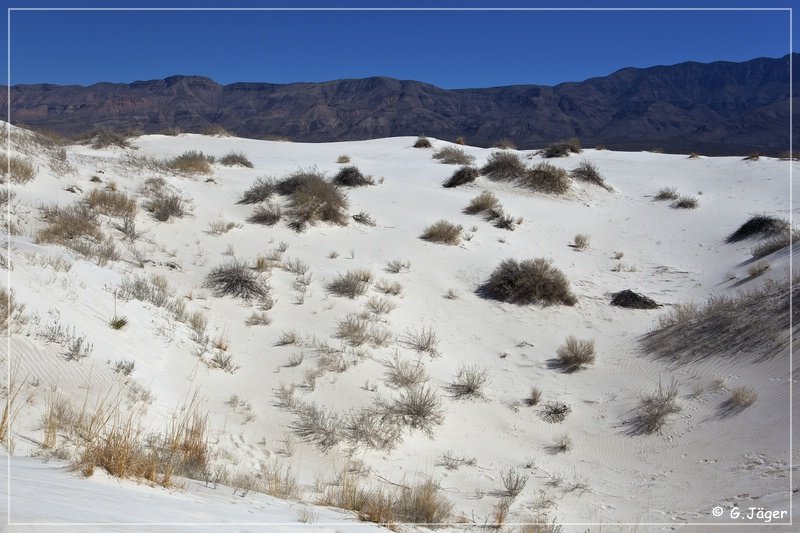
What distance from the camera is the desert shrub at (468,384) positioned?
713cm

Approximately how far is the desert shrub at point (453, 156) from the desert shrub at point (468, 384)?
45.4 feet

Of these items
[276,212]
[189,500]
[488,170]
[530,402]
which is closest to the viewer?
[189,500]

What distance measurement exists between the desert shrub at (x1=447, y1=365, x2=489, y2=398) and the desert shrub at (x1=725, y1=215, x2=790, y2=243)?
8.55m

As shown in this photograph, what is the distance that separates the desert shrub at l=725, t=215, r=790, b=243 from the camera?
12555 millimetres

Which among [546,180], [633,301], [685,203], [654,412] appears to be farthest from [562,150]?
[654,412]

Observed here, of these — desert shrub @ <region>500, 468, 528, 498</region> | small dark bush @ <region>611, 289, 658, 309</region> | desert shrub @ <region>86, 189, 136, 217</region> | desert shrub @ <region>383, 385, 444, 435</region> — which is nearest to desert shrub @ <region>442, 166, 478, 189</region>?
small dark bush @ <region>611, 289, 658, 309</region>

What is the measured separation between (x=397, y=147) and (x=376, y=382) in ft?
62.0

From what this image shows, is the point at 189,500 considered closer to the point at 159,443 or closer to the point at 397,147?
the point at 159,443

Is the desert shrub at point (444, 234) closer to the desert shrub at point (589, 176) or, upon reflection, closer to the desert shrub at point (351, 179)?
the desert shrub at point (351, 179)

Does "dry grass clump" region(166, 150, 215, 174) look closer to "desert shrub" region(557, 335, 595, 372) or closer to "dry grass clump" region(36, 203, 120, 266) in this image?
"dry grass clump" region(36, 203, 120, 266)

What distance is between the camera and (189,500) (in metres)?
3.36

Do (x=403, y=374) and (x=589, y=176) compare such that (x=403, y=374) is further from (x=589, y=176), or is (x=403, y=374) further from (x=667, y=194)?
(x=589, y=176)

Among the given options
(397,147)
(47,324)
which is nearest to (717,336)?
(47,324)

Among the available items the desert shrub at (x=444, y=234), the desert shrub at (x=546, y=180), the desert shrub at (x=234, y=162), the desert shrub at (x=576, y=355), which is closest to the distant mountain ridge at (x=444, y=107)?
the desert shrub at (x=546, y=180)
